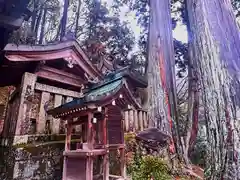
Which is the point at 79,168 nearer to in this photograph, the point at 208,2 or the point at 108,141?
the point at 108,141

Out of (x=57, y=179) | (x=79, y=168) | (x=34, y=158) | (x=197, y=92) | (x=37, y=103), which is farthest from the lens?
(x=197, y=92)

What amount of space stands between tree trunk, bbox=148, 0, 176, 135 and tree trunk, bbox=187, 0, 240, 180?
2.19 m

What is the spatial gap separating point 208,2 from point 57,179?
16.3 ft

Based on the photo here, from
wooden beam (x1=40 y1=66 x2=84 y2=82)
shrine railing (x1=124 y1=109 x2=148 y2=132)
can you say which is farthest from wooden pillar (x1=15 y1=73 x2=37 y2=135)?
shrine railing (x1=124 y1=109 x2=148 y2=132)

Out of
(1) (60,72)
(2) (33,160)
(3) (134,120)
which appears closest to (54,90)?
(1) (60,72)

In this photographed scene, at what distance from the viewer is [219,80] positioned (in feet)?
10.1

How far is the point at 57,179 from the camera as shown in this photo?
429 cm

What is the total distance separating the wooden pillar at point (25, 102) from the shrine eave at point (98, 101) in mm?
633

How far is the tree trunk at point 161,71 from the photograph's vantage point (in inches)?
217

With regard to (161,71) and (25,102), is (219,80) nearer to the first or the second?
(161,71)

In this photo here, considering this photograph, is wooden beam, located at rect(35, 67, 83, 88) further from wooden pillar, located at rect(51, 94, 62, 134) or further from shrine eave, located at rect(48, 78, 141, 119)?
shrine eave, located at rect(48, 78, 141, 119)

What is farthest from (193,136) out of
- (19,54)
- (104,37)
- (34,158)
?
(104,37)

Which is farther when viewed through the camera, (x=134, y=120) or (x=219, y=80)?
(x=134, y=120)

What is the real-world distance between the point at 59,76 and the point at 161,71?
3.13 m
